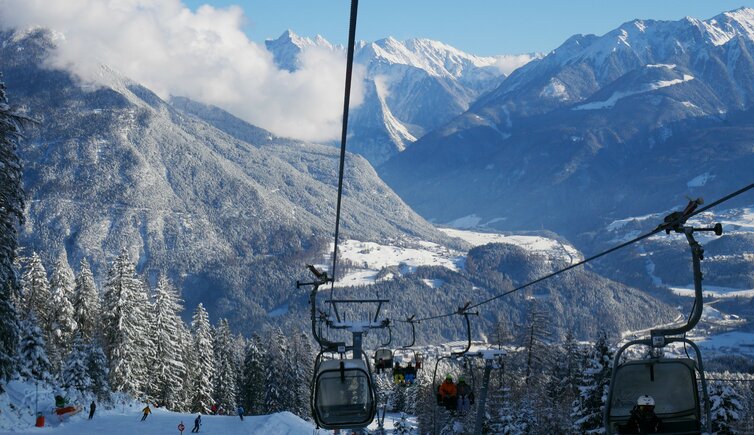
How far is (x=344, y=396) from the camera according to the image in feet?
47.4

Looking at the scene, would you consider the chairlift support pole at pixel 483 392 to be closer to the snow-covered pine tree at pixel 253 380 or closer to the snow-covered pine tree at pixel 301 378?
the snow-covered pine tree at pixel 253 380

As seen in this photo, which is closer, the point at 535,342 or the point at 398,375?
the point at 398,375

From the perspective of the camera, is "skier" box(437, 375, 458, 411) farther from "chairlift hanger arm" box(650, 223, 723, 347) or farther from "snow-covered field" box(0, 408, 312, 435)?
"snow-covered field" box(0, 408, 312, 435)

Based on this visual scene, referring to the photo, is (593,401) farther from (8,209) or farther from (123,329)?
(123,329)

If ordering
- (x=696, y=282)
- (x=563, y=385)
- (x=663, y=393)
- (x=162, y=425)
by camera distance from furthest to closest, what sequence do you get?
(x=563, y=385)
(x=162, y=425)
(x=663, y=393)
(x=696, y=282)

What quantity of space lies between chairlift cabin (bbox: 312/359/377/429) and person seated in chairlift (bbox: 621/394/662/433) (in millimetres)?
5186

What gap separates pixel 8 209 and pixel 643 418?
20.0 metres

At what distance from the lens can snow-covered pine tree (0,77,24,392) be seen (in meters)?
22.0

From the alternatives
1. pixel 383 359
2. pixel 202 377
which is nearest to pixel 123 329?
pixel 202 377

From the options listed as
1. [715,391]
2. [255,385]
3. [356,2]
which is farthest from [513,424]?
[356,2]

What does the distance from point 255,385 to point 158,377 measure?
1232 centimetres

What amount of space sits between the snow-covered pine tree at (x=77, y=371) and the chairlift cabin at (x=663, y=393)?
122 ft

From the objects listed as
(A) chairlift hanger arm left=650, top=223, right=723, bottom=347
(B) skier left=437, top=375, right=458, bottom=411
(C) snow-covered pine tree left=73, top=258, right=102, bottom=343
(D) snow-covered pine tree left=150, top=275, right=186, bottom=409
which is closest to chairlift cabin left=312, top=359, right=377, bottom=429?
(A) chairlift hanger arm left=650, top=223, right=723, bottom=347

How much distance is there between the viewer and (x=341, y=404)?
14492mm
